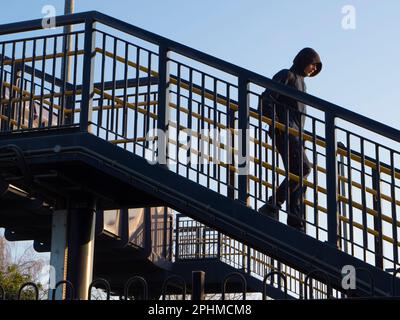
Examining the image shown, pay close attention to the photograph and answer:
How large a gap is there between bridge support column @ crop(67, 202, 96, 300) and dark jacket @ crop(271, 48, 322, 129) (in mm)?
2593

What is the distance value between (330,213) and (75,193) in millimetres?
3463

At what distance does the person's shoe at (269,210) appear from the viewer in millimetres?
8837

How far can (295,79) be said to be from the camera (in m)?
10.2

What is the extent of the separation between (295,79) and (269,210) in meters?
1.89

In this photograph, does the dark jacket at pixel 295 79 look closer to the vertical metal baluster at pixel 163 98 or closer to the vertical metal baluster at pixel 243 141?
the vertical metal baluster at pixel 243 141

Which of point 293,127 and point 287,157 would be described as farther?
point 293,127

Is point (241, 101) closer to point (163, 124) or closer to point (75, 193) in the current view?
point (163, 124)

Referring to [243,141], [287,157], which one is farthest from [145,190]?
[287,157]

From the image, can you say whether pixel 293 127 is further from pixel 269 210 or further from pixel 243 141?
pixel 269 210

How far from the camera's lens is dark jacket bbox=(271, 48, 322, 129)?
9.79m

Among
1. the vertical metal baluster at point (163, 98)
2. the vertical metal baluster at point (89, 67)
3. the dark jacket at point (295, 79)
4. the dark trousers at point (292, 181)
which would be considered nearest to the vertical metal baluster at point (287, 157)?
the dark trousers at point (292, 181)

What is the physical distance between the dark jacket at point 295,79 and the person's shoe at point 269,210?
0.94m

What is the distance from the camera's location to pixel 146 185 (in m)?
9.23
